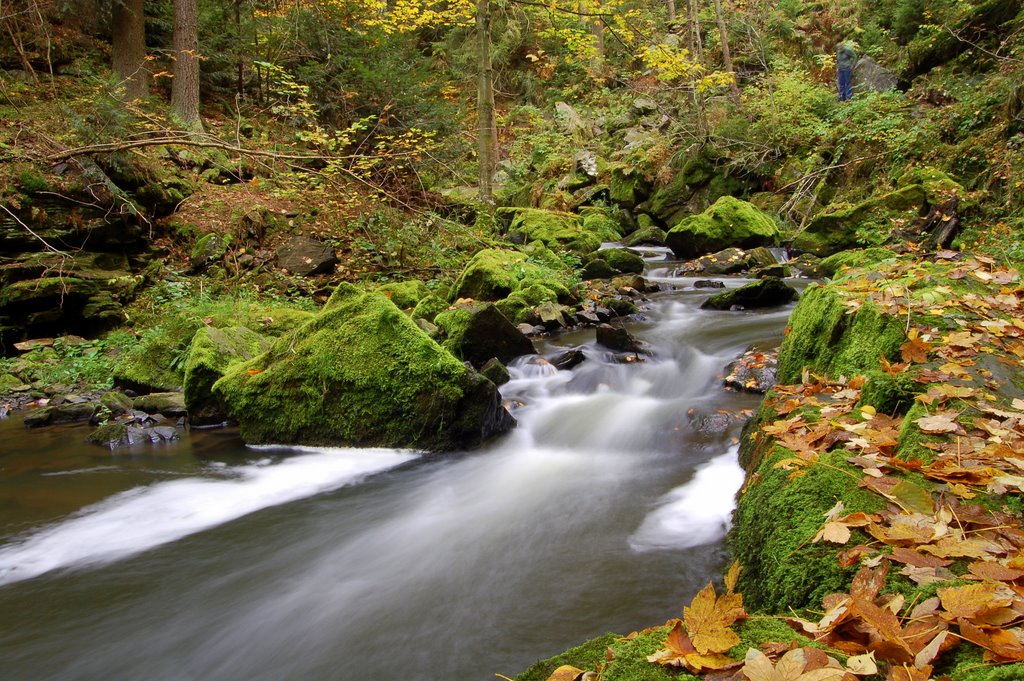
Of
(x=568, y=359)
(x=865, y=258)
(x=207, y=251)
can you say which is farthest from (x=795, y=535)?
(x=207, y=251)

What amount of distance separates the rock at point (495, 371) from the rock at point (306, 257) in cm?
528

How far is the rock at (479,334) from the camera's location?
7.75 metres

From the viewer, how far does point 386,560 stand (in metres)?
4.02

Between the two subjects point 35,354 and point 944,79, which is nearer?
point 35,354

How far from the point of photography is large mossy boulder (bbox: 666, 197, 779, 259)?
13258 mm

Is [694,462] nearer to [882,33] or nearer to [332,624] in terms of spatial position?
[332,624]

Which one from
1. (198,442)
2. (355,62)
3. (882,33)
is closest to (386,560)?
(198,442)

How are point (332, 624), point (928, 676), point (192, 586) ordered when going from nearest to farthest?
1. point (928, 676)
2. point (332, 624)
3. point (192, 586)

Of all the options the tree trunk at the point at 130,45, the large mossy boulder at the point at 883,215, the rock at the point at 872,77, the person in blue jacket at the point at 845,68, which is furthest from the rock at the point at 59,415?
the person in blue jacket at the point at 845,68

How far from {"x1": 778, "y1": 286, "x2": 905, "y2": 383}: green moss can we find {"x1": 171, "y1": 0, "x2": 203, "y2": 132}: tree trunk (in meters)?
13.1

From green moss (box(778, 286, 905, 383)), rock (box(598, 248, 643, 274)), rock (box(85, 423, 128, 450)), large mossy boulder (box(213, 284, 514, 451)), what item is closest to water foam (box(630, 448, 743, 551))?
green moss (box(778, 286, 905, 383))

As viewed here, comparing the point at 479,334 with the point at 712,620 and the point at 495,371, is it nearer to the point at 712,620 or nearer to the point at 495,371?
the point at 495,371

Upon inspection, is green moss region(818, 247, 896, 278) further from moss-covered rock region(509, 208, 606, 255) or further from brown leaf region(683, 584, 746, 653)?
moss-covered rock region(509, 208, 606, 255)

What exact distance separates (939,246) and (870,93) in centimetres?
857
